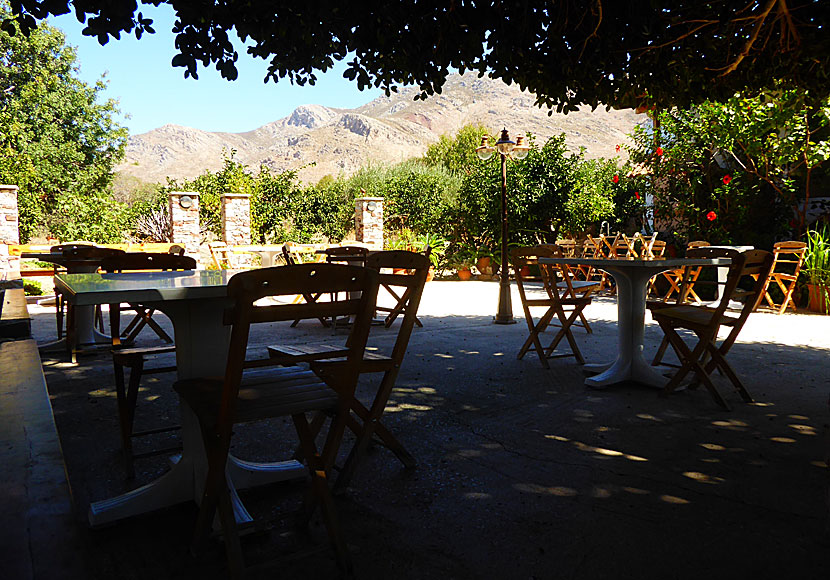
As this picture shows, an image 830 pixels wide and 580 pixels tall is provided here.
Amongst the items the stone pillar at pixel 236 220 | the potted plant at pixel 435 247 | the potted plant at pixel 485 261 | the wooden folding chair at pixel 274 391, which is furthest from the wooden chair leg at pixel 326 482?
the potted plant at pixel 435 247

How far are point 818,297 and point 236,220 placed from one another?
1000 centimetres

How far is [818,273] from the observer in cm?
721

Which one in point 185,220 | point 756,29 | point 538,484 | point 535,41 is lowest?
point 538,484

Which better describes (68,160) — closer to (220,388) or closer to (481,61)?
(481,61)

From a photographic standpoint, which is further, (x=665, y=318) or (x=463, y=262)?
(x=463, y=262)

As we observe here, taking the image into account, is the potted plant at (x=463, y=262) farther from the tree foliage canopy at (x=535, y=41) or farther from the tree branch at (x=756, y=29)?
the tree branch at (x=756, y=29)

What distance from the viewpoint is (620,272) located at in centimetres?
388

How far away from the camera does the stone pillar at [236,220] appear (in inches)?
475

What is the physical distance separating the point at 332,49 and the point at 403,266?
1621 mm

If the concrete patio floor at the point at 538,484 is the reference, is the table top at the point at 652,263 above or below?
above

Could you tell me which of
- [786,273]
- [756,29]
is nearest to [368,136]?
[786,273]

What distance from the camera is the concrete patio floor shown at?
5.77ft

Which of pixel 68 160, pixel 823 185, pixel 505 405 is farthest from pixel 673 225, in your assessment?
pixel 68 160

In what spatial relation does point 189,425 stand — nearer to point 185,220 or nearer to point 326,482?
point 326,482
